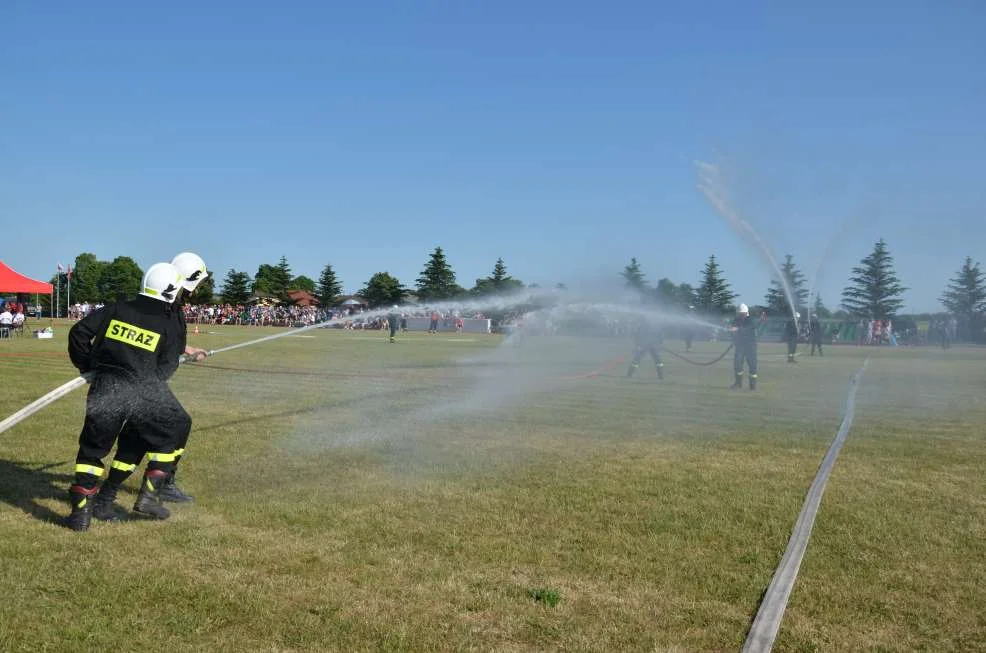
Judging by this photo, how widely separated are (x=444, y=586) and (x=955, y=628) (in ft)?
9.61

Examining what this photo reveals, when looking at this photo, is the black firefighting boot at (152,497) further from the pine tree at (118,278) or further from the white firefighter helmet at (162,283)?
the pine tree at (118,278)

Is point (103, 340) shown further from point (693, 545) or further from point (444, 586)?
point (693, 545)

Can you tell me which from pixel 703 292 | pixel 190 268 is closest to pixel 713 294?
pixel 703 292

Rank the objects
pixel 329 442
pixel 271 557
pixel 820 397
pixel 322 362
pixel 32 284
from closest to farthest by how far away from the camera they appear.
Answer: pixel 271 557
pixel 329 442
pixel 820 397
pixel 322 362
pixel 32 284

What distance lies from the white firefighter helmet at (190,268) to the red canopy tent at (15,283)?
33.8 m

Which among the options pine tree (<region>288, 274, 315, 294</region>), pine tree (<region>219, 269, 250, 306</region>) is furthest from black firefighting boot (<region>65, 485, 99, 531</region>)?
pine tree (<region>288, 274, 315, 294</region>)

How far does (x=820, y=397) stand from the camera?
52.9 ft

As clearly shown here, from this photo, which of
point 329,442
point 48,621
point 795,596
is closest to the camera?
point 48,621

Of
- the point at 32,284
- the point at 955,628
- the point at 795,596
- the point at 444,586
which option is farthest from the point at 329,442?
the point at 32,284

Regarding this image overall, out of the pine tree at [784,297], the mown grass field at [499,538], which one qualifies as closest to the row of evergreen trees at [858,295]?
the pine tree at [784,297]

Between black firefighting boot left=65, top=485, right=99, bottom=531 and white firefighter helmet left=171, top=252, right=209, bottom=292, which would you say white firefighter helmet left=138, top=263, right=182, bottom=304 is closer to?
white firefighter helmet left=171, top=252, right=209, bottom=292

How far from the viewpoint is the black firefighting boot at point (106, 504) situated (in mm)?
5914

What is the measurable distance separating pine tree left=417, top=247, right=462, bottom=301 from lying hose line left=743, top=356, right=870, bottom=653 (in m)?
64.1

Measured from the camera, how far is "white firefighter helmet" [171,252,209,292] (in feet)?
21.0
